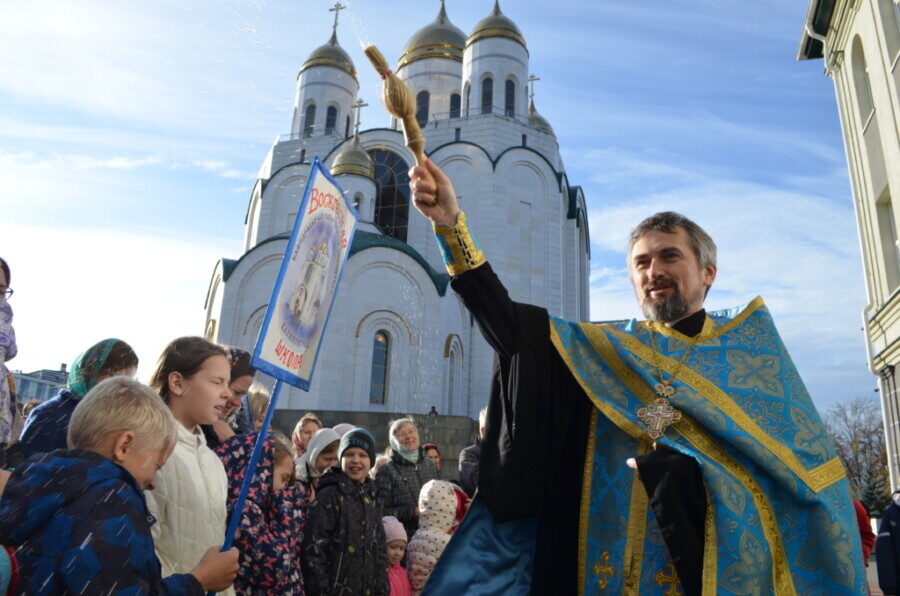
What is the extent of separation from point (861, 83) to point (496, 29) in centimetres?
1430

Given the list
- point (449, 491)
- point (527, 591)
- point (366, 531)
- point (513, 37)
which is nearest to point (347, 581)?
point (366, 531)

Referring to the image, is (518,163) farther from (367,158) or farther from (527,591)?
(527,591)

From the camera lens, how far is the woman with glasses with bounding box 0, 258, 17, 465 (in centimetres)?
308

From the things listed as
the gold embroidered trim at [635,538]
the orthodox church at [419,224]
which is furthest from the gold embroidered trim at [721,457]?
the orthodox church at [419,224]

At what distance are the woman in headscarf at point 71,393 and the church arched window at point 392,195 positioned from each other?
64.3ft

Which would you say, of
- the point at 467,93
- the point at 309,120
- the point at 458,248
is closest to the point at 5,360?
the point at 458,248

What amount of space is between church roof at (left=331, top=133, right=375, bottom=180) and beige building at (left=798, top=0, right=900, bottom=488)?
463 inches

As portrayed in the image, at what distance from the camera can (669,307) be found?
2.33 meters

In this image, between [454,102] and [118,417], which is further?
[454,102]

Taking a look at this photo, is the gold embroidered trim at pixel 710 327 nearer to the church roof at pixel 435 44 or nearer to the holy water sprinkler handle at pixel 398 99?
the holy water sprinkler handle at pixel 398 99

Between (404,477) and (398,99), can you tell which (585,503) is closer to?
(398,99)

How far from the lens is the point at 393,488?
5.40m

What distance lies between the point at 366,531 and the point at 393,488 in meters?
1.49

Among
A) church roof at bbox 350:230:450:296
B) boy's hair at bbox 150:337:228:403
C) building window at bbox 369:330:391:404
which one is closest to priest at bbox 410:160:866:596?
boy's hair at bbox 150:337:228:403
